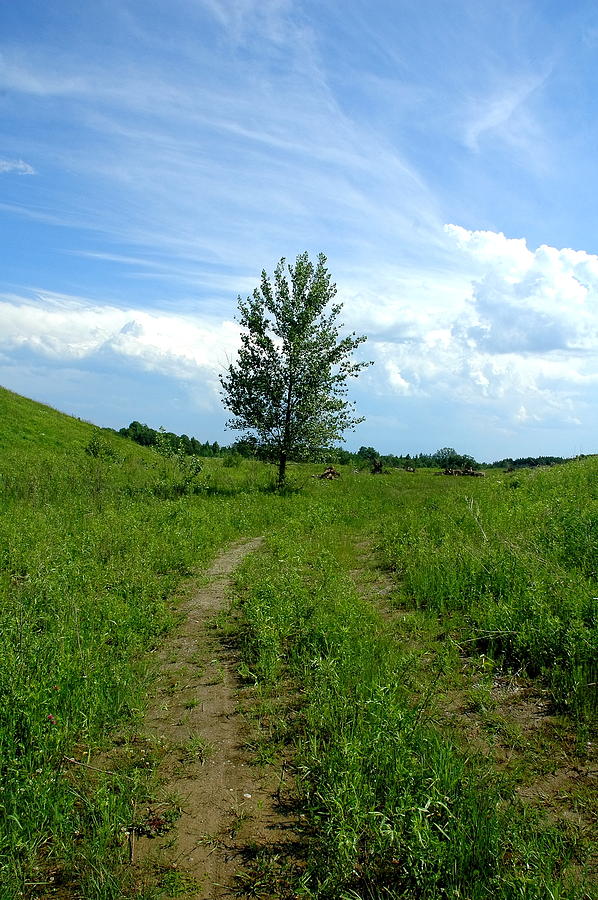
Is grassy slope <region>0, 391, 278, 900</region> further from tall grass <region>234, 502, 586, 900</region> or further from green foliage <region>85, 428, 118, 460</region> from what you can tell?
green foliage <region>85, 428, 118, 460</region>

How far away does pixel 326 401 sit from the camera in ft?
84.0

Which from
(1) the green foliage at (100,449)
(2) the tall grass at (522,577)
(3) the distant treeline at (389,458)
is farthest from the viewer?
(3) the distant treeline at (389,458)

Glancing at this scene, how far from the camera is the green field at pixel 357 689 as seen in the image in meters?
3.63

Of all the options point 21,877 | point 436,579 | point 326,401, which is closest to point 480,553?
point 436,579

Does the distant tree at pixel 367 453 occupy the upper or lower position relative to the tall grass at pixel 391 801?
upper

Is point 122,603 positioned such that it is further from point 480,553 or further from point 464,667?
point 480,553

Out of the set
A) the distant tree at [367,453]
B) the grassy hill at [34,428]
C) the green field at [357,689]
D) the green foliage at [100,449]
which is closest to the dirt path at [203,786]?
the green field at [357,689]

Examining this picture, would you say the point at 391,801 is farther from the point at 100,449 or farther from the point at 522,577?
the point at 100,449

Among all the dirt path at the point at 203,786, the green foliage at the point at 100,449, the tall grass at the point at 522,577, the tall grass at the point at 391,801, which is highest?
the green foliage at the point at 100,449

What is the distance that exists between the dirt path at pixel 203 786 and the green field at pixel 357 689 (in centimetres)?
21

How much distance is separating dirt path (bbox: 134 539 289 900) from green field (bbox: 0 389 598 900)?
0.70ft

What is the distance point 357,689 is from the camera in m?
5.66

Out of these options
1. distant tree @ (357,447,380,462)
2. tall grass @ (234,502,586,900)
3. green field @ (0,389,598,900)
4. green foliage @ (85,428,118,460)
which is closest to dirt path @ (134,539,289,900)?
green field @ (0,389,598,900)

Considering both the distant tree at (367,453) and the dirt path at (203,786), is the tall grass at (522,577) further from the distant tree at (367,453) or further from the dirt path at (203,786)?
the distant tree at (367,453)
